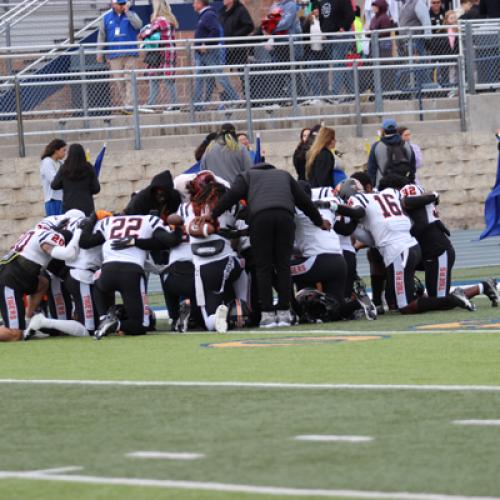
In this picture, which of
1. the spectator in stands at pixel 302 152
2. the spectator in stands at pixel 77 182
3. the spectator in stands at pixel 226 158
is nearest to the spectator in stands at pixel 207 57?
the spectator in stands at pixel 302 152

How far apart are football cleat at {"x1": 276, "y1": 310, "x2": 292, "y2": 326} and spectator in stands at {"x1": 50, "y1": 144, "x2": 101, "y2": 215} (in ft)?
17.9

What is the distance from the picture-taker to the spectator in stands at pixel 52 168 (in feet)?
67.4

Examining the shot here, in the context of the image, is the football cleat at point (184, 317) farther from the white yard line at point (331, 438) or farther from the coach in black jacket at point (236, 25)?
the coach in black jacket at point (236, 25)

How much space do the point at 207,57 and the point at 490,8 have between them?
18.7ft

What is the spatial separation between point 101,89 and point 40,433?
16.8 meters

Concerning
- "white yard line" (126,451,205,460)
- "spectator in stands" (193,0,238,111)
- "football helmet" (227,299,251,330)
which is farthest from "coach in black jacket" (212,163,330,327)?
"spectator in stands" (193,0,238,111)

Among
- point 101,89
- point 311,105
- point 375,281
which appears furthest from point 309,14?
point 375,281

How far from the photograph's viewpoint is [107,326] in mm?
13852

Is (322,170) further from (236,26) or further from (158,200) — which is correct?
(236,26)

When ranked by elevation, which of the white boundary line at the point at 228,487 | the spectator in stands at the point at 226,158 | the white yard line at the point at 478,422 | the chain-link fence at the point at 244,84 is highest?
the chain-link fence at the point at 244,84

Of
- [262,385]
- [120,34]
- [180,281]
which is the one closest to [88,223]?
[180,281]

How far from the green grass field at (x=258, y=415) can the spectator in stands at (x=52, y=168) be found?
7.17 metres

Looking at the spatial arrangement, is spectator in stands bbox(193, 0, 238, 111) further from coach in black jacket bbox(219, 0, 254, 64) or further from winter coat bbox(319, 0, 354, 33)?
winter coat bbox(319, 0, 354, 33)

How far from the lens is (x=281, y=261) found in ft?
47.5
